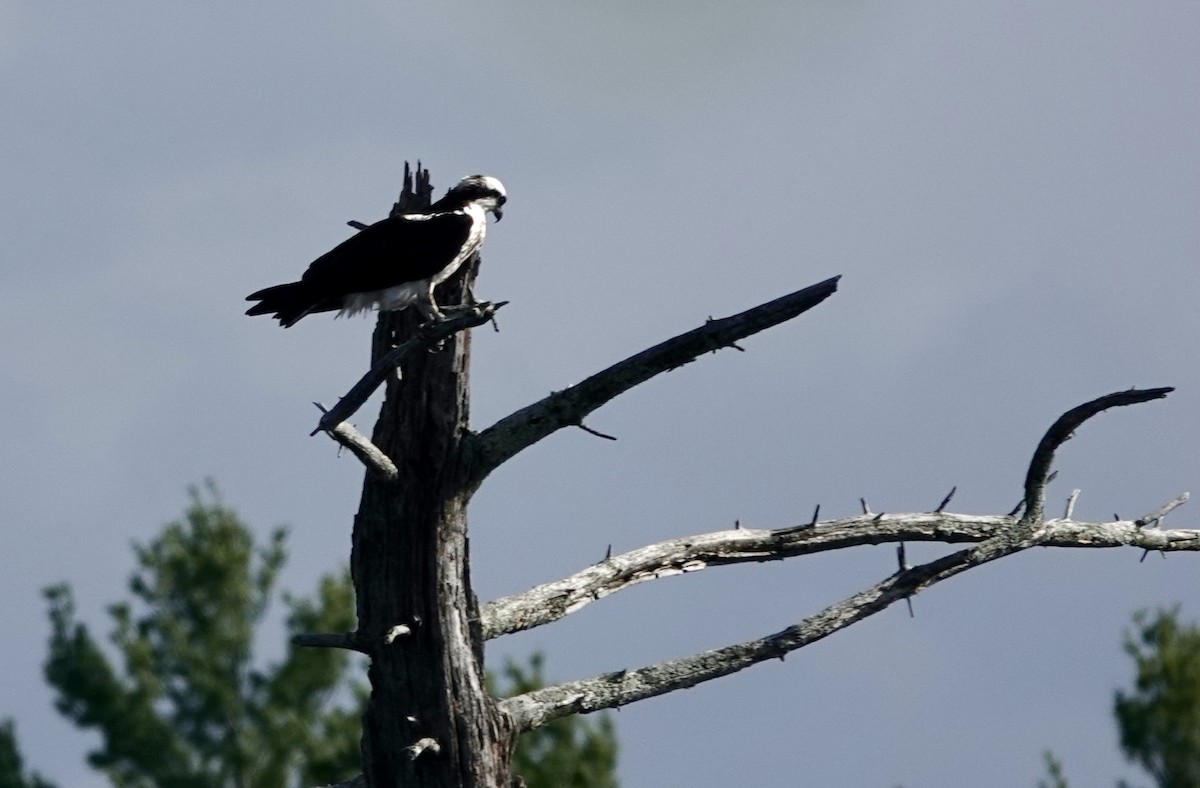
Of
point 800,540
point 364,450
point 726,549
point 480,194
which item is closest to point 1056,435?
point 800,540

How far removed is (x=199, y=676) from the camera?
21844 mm

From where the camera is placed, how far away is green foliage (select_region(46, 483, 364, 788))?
848 inches

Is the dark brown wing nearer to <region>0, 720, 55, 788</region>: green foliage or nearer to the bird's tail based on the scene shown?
the bird's tail

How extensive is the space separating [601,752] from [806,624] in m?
9.96

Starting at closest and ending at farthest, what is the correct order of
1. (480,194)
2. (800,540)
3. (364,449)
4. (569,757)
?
(364,449)
(800,540)
(480,194)
(569,757)

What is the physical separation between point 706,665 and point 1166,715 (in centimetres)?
1551

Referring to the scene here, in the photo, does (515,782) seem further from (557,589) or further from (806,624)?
(806,624)

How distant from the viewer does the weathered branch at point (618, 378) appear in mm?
7637

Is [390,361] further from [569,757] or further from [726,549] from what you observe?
[569,757]

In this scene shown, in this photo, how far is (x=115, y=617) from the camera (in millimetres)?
22047

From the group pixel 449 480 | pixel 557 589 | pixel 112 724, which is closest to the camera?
pixel 449 480

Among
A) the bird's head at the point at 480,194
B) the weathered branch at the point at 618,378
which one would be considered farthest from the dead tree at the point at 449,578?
the bird's head at the point at 480,194

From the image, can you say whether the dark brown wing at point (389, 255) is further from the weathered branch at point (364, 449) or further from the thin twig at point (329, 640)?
the thin twig at point (329, 640)

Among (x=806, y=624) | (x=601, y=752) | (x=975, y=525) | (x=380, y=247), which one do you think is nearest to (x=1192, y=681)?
(x=601, y=752)
